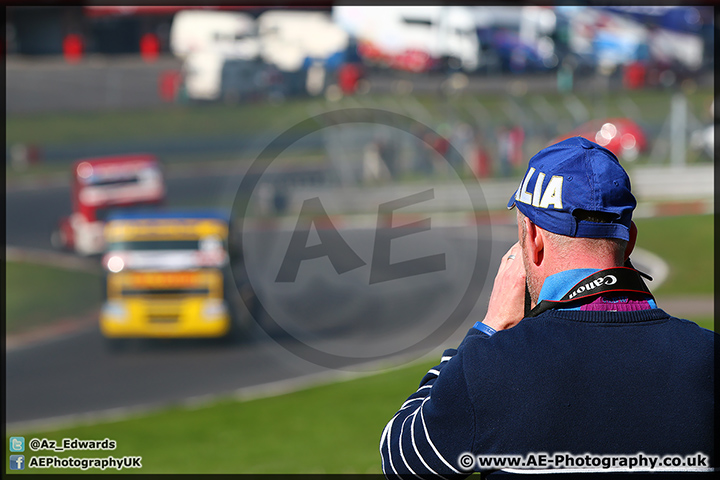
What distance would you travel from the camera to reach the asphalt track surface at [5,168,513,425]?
9.82 meters

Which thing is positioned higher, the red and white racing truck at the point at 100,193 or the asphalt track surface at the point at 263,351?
the red and white racing truck at the point at 100,193

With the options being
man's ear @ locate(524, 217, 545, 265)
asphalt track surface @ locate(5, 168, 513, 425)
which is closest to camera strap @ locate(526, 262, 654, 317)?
man's ear @ locate(524, 217, 545, 265)

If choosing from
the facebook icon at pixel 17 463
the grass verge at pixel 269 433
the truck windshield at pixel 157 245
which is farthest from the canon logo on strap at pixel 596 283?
the truck windshield at pixel 157 245

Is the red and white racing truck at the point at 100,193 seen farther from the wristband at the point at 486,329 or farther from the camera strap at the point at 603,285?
the camera strap at the point at 603,285

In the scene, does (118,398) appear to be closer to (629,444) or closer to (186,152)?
(629,444)

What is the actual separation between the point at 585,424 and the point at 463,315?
12.1m

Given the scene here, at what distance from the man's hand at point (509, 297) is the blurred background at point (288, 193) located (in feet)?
16.8

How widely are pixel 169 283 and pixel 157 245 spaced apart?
1.96 feet

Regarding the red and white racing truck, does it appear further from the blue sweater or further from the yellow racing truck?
the blue sweater

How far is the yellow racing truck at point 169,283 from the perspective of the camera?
11.6 meters

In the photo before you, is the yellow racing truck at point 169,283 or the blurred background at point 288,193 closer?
the blurred background at point 288,193

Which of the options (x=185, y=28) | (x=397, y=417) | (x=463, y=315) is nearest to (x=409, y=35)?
(x=185, y=28)

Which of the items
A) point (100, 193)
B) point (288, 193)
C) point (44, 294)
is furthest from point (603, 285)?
point (288, 193)

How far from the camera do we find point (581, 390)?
5.78 ft
